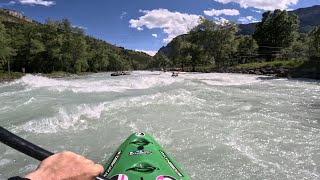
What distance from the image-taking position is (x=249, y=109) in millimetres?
10719

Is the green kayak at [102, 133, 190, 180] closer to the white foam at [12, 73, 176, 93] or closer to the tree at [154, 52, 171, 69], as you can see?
the white foam at [12, 73, 176, 93]

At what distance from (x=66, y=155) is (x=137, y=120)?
733 cm

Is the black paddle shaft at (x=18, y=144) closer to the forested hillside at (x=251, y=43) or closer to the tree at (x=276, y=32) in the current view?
the forested hillside at (x=251, y=43)

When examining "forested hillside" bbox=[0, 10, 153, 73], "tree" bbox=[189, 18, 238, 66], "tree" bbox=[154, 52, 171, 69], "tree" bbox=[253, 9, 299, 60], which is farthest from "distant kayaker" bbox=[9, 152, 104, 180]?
"tree" bbox=[154, 52, 171, 69]

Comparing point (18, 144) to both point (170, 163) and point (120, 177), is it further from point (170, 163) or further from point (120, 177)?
point (170, 163)

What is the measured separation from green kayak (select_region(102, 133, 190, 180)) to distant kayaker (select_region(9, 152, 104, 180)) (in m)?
2.03

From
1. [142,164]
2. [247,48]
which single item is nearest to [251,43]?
[247,48]

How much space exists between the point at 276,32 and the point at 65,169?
57797 mm

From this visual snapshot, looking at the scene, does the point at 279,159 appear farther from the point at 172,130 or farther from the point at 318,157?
the point at 172,130

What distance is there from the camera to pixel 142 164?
3898mm

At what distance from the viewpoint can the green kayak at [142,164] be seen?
3666 millimetres

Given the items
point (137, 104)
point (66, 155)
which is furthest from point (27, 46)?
point (66, 155)

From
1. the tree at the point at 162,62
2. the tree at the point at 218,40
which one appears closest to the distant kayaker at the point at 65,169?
the tree at the point at 218,40

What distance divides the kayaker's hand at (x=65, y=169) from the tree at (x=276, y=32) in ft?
174
